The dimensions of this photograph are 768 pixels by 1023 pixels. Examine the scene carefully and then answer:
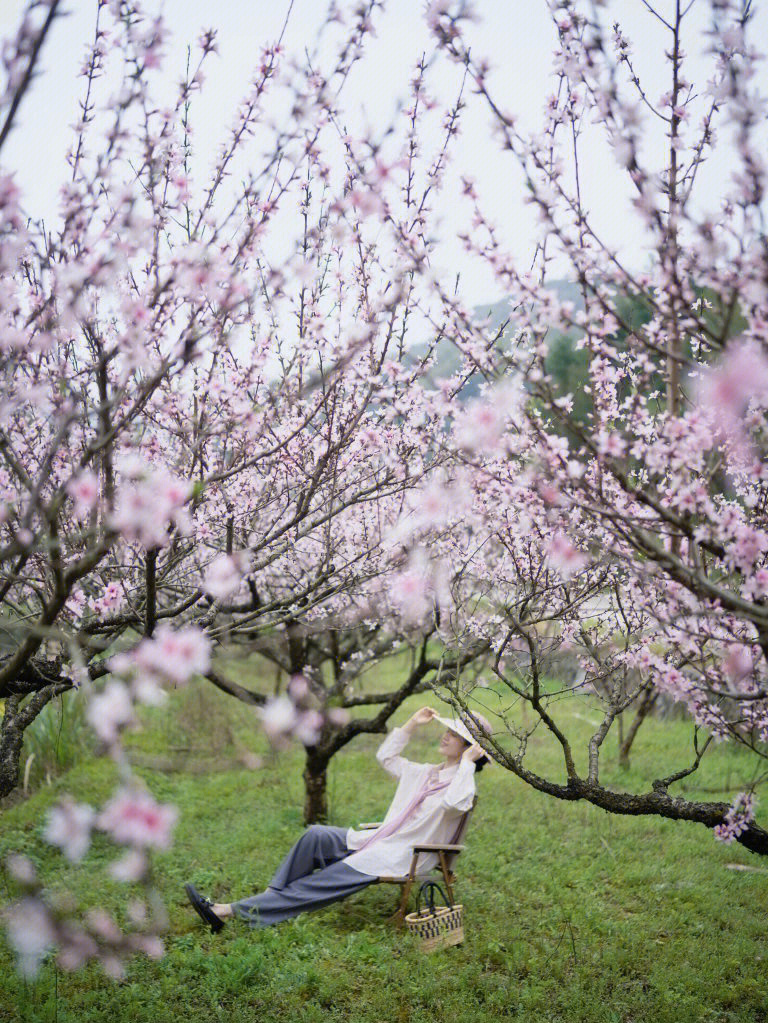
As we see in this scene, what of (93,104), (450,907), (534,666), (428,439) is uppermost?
(93,104)

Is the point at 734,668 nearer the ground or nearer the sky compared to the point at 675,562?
nearer the ground

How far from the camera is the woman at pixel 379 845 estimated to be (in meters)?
5.04

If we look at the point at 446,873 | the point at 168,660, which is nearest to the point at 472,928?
the point at 446,873

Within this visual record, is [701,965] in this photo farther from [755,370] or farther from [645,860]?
[755,370]

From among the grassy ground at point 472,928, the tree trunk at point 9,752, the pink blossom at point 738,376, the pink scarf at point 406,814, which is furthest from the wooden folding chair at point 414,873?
the pink blossom at point 738,376

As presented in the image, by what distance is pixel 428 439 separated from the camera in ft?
14.1

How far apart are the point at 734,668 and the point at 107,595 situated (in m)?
2.33

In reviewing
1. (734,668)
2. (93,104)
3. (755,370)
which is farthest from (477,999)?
(93,104)

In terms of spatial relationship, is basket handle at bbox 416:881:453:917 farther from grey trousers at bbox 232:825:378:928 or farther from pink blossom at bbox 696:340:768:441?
pink blossom at bbox 696:340:768:441

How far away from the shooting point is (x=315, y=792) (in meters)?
7.14

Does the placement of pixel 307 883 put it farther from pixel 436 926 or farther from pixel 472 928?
pixel 472 928

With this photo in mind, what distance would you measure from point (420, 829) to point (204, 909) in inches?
57.3

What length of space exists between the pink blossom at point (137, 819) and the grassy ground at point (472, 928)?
255cm

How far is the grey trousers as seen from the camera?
5.03 m
